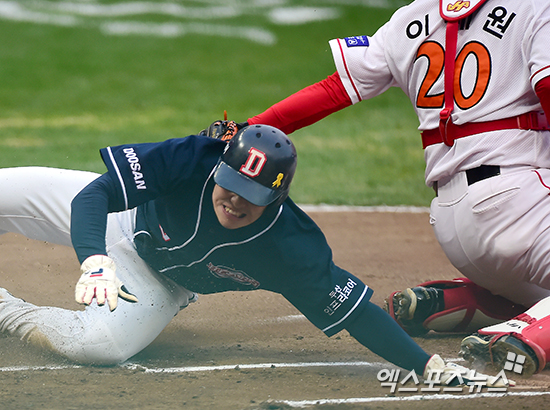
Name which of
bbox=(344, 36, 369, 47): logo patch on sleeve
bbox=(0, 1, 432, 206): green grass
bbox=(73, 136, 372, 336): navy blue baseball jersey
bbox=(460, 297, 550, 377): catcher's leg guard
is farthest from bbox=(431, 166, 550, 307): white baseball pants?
bbox=(0, 1, 432, 206): green grass

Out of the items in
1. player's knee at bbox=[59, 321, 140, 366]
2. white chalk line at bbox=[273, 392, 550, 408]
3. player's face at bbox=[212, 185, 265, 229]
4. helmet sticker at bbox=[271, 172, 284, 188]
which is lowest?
white chalk line at bbox=[273, 392, 550, 408]

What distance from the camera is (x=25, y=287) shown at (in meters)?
4.43

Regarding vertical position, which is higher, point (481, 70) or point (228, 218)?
point (481, 70)

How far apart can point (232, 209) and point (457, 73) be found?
1.28m

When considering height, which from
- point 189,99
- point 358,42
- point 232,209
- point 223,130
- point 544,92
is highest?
point 358,42

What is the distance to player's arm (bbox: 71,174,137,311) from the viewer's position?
2.61 m

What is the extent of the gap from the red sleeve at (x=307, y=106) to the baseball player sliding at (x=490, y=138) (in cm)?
17

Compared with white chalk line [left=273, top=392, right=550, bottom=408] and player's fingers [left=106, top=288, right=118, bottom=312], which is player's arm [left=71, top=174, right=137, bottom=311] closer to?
player's fingers [left=106, top=288, right=118, bottom=312]

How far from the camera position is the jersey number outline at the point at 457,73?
134 inches

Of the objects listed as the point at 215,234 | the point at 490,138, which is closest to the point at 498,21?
the point at 490,138

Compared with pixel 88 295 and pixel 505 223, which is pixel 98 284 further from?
pixel 505 223

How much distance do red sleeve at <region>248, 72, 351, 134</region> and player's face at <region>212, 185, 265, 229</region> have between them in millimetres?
811

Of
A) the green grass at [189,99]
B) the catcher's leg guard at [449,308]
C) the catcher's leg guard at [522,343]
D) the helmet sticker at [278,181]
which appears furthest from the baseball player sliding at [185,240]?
the green grass at [189,99]

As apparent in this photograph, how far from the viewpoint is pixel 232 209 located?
3.09m
